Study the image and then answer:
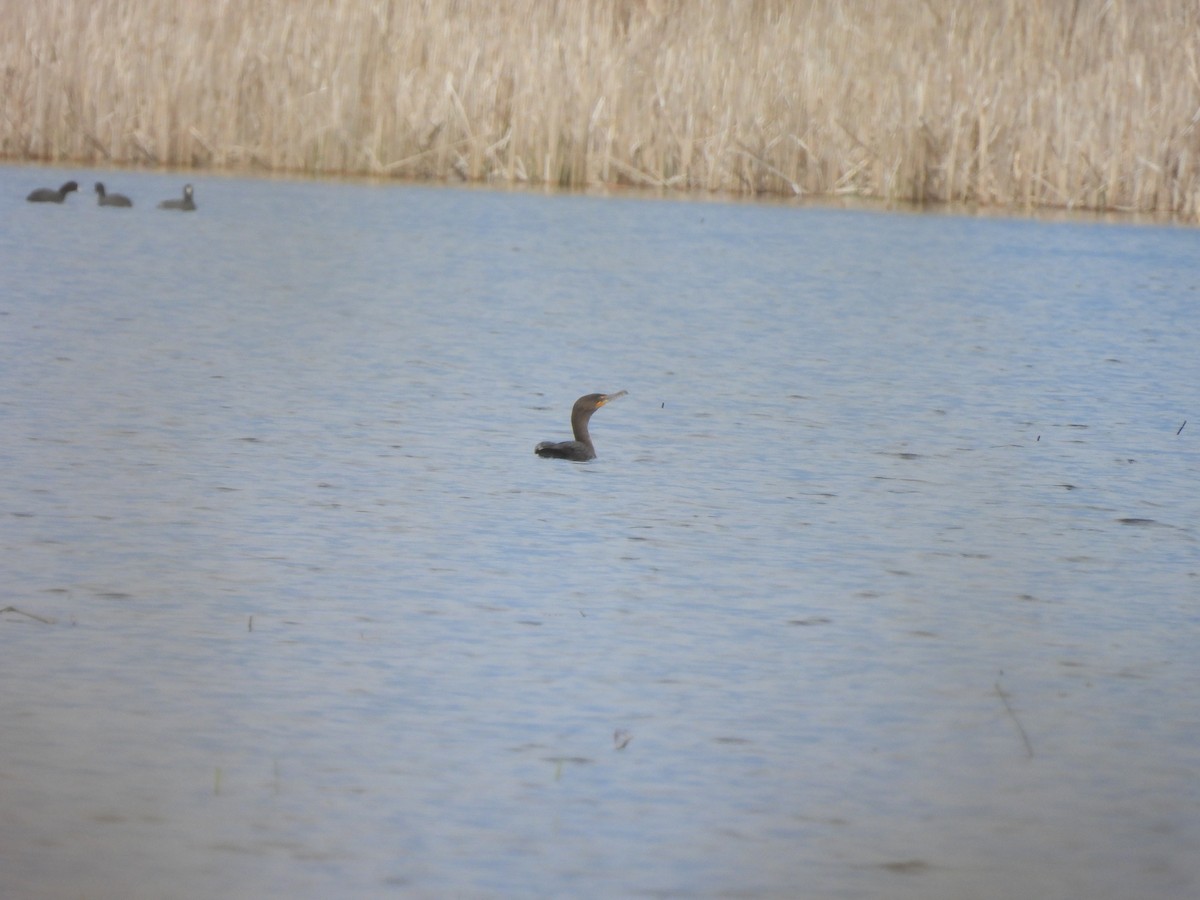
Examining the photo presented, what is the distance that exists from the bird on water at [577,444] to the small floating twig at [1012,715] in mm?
2551

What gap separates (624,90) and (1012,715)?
536 inches

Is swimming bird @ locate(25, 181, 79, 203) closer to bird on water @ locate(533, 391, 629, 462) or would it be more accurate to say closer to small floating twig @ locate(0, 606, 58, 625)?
bird on water @ locate(533, 391, 629, 462)

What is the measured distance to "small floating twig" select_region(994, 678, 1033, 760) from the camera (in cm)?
385

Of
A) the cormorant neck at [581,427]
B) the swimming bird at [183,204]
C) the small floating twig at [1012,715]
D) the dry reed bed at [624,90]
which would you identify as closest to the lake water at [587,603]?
the small floating twig at [1012,715]

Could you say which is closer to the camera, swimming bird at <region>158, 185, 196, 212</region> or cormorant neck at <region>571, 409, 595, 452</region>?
cormorant neck at <region>571, 409, 595, 452</region>

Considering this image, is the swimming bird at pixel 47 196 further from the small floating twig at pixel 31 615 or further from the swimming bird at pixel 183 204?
the small floating twig at pixel 31 615

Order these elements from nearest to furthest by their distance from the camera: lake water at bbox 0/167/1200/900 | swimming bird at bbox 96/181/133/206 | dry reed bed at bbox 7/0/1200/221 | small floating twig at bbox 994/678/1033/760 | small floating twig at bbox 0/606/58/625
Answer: lake water at bbox 0/167/1200/900
small floating twig at bbox 994/678/1033/760
small floating twig at bbox 0/606/58/625
swimming bird at bbox 96/181/133/206
dry reed bed at bbox 7/0/1200/221

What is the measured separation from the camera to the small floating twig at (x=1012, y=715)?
12.6ft

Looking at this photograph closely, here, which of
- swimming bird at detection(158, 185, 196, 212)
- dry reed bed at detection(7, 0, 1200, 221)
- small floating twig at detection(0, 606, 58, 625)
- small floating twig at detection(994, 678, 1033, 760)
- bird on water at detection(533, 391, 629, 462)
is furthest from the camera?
dry reed bed at detection(7, 0, 1200, 221)

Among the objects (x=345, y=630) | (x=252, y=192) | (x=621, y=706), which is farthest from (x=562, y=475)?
(x=252, y=192)

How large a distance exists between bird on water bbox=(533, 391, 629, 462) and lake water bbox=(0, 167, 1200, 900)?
0.05 metres

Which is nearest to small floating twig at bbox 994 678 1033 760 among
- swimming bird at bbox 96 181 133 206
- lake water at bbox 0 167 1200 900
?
lake water at bbox 0 167 1200 900

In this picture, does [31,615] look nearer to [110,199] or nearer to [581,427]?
[581,427]

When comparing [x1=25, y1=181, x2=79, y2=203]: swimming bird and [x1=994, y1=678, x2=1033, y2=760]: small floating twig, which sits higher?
[x1=25, y1=181, x2=79, y2=203]: swimming bird
